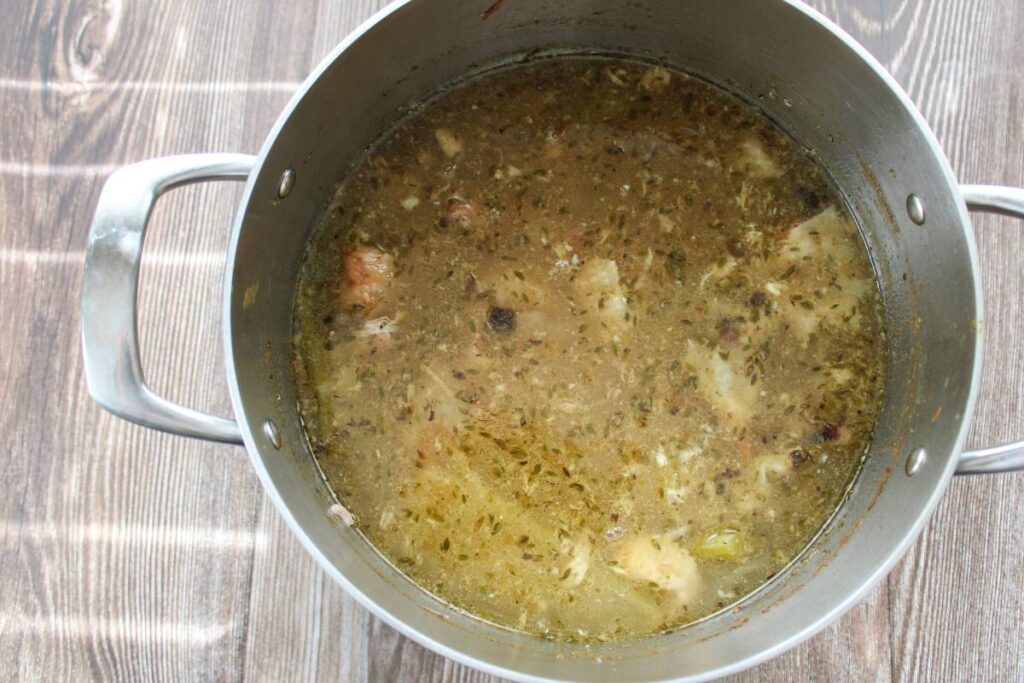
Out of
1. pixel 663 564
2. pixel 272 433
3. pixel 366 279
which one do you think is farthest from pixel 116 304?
pixel 663 564

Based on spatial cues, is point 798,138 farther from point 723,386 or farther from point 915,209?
point 723,386

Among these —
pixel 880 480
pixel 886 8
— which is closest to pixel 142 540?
pixel 880 480

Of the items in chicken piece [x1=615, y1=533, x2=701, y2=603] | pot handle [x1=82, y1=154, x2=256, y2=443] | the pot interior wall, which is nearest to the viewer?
pot handle [x1=82, y1=154, x2=256, y2=443]

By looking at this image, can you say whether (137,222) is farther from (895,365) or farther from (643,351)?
(895,365)

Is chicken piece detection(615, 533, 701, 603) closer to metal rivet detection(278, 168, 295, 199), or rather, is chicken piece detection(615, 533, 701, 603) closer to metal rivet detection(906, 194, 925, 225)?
metal rivet detection(906, 194, 925, 225)

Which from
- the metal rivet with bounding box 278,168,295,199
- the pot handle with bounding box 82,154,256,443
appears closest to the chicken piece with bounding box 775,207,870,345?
the metal rivet with bounding box 278,168,295,199

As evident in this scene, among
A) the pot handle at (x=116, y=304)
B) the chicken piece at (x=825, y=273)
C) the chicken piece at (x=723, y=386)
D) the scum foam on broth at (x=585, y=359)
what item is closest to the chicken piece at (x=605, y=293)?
the scum foam on broth at (x=585, y=359)
